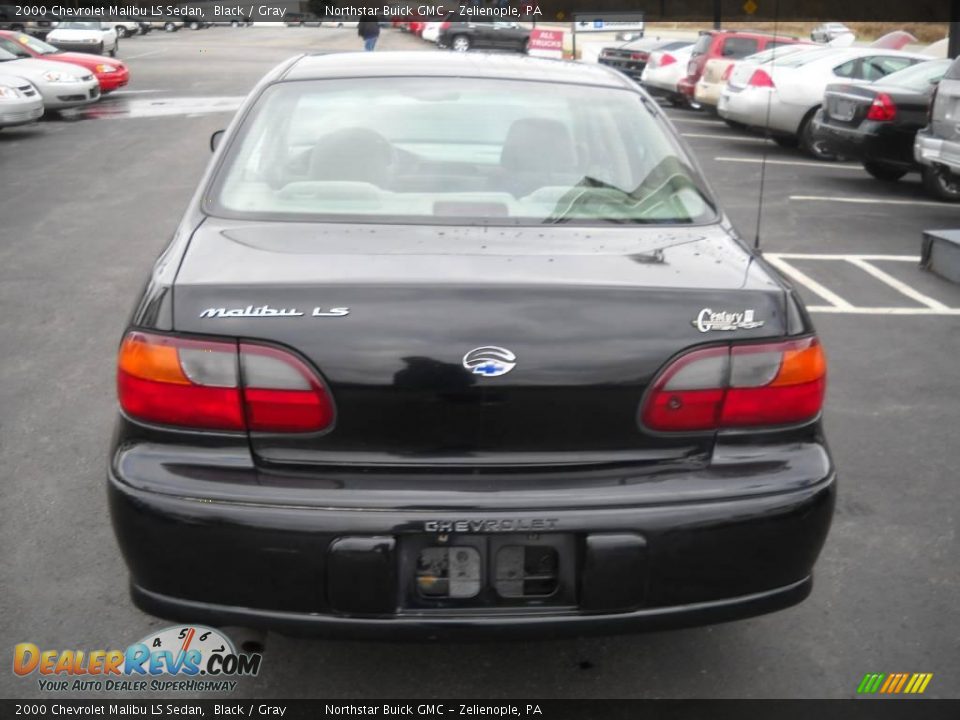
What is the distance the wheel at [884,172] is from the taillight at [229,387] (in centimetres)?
1183

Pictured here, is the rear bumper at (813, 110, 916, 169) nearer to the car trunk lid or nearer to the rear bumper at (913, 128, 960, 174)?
the rear bumper at (913, 128, 960, 174)

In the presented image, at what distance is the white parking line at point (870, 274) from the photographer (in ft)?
24.1

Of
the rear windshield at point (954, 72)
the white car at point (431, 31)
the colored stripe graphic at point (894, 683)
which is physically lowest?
the colored stripe graphic at point (894, 683)

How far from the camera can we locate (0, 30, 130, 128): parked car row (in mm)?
14555

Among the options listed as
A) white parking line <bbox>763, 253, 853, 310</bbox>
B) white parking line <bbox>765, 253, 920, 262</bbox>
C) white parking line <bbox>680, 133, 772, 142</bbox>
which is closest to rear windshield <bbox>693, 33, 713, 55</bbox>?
white parking line <bbox>680, 133, 772, 142</bbox>

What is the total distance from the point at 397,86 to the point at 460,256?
1204 mm

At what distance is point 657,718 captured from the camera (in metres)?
3.03

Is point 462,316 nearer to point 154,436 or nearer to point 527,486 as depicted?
point 527,486

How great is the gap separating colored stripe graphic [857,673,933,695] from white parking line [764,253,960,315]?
427cm

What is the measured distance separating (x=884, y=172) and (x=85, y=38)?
82.1 feet

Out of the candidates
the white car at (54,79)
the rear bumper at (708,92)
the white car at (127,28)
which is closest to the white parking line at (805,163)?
the rear bumper at (708,92)

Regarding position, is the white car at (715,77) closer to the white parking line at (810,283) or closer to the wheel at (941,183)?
the wheel at (941,183)

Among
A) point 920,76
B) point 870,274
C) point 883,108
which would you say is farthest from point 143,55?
point 870,274

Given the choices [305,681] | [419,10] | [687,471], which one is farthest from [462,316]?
[419,10]
